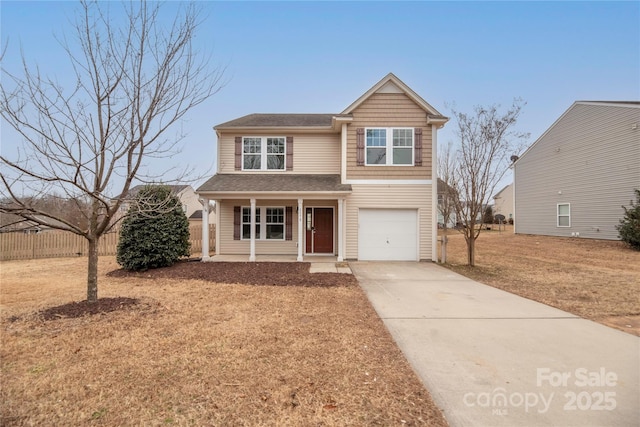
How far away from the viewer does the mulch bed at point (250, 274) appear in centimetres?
821

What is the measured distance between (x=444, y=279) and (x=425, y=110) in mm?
6891

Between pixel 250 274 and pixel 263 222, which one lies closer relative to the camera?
pixel 250 274

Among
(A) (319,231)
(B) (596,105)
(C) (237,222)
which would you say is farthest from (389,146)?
(B) (596,105)

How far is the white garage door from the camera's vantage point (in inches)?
485

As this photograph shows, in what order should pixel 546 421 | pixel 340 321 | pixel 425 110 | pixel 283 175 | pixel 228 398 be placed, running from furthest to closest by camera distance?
pixel 283 175, pixel 425 110, pixel 340 321, pixel 228 398, pixel 546 421

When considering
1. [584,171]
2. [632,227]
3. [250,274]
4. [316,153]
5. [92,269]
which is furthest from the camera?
[584,171]

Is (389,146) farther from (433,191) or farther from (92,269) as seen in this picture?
(92,269)

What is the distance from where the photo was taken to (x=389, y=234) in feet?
40.5

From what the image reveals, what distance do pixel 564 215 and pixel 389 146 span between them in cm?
1617

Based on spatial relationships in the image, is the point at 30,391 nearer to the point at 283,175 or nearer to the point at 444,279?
the point at 444,279

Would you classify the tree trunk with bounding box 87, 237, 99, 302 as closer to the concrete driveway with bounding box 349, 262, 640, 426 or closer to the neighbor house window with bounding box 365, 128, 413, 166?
the concrete driveway with bounding box 349, 262, 640, 426

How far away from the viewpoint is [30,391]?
2.91 metres

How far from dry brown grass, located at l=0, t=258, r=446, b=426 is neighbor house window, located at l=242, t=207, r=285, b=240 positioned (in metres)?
7.31

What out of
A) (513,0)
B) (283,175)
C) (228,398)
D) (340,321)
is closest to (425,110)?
(513,0)
